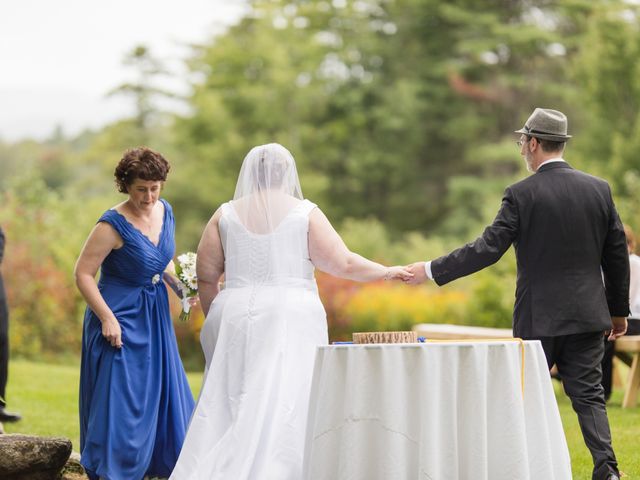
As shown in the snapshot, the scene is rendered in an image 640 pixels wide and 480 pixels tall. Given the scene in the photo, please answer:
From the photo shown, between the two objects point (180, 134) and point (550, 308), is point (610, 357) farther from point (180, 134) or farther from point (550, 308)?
point (180, 134)

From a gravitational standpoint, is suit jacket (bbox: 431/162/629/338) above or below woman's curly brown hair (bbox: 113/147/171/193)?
below

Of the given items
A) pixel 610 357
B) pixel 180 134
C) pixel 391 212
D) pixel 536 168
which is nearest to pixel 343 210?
pixel 391 212

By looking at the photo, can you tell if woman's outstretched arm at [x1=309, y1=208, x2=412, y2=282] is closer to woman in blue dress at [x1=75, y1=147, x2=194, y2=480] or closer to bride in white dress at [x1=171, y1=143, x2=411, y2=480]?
bride in white dress at [x1=171, y1=143, x2=411, y2=480]

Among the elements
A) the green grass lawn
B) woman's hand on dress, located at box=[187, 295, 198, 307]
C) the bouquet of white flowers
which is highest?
the bouquet of white flowers

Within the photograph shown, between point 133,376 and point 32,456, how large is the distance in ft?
2.39

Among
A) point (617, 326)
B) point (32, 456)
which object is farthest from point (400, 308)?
point (32, 456)

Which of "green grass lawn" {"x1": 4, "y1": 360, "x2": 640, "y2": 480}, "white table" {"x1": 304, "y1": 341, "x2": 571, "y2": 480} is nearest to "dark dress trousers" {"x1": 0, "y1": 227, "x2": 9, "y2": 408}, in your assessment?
"green grass lawn" {"x1": 4, "y1": 360, "x2": 640, "y2": 480}

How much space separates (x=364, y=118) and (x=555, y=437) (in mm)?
25782

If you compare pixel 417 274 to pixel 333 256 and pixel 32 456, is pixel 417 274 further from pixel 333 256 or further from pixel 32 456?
pixel 32 456

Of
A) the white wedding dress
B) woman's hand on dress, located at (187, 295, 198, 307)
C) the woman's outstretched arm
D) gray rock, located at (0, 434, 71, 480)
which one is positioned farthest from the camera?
woman's hand on dress, located at (187, 295, 198, 307)

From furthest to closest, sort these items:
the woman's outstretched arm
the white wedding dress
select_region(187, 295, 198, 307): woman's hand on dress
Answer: select_region(187, 295, 198, 307): woman's hand on dress → the woman's outstretched arm → the white wedding dress

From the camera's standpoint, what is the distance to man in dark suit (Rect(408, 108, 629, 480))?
554 cm

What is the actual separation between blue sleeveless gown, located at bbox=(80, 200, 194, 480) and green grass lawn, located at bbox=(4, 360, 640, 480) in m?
1.94

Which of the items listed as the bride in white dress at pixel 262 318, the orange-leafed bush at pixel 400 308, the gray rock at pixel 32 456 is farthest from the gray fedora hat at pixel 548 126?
the orange-leafed bush at pixel 400 308
